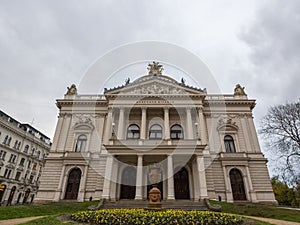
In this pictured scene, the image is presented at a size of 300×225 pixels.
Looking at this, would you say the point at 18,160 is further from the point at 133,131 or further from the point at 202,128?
the point at 202,128

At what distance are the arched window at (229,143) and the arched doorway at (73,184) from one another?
1903cm

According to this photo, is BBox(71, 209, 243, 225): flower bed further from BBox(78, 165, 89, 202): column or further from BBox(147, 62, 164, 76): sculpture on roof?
BBox(147, 62, 164, 76): sculpture on roof

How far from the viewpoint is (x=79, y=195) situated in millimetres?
23312

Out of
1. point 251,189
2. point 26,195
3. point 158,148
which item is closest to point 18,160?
point 26,195

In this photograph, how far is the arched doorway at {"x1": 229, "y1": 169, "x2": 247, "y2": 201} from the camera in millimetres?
23547

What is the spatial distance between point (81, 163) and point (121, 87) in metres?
11.3

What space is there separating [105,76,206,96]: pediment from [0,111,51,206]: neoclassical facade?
23544 millimetres

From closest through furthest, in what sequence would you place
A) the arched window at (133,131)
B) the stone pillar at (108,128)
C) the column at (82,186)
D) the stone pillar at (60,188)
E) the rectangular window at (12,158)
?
1. the stone pillar at (60,188)
2. the column at (82,186)
3. the stone pillar at (108,128)
4. the arched window at (133,131)
5. the rectangular window at (12,158)

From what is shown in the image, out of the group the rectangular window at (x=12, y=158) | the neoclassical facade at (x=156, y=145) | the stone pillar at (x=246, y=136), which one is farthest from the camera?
the rectangular window at (x=12, y=158)

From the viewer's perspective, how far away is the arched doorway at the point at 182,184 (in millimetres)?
23375

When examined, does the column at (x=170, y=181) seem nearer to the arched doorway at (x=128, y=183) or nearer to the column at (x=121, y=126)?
the arched doorway at (x=128, y=183)

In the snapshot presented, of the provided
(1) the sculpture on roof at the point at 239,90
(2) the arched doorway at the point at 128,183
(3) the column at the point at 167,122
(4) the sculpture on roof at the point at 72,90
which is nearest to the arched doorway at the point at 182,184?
(3) the column at the point at 167,122

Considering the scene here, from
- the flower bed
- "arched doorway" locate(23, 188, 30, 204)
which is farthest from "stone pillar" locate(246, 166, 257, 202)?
"arched doorway" locate(23, 188, 30, 204)

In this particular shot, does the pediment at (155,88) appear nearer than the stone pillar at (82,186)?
No
